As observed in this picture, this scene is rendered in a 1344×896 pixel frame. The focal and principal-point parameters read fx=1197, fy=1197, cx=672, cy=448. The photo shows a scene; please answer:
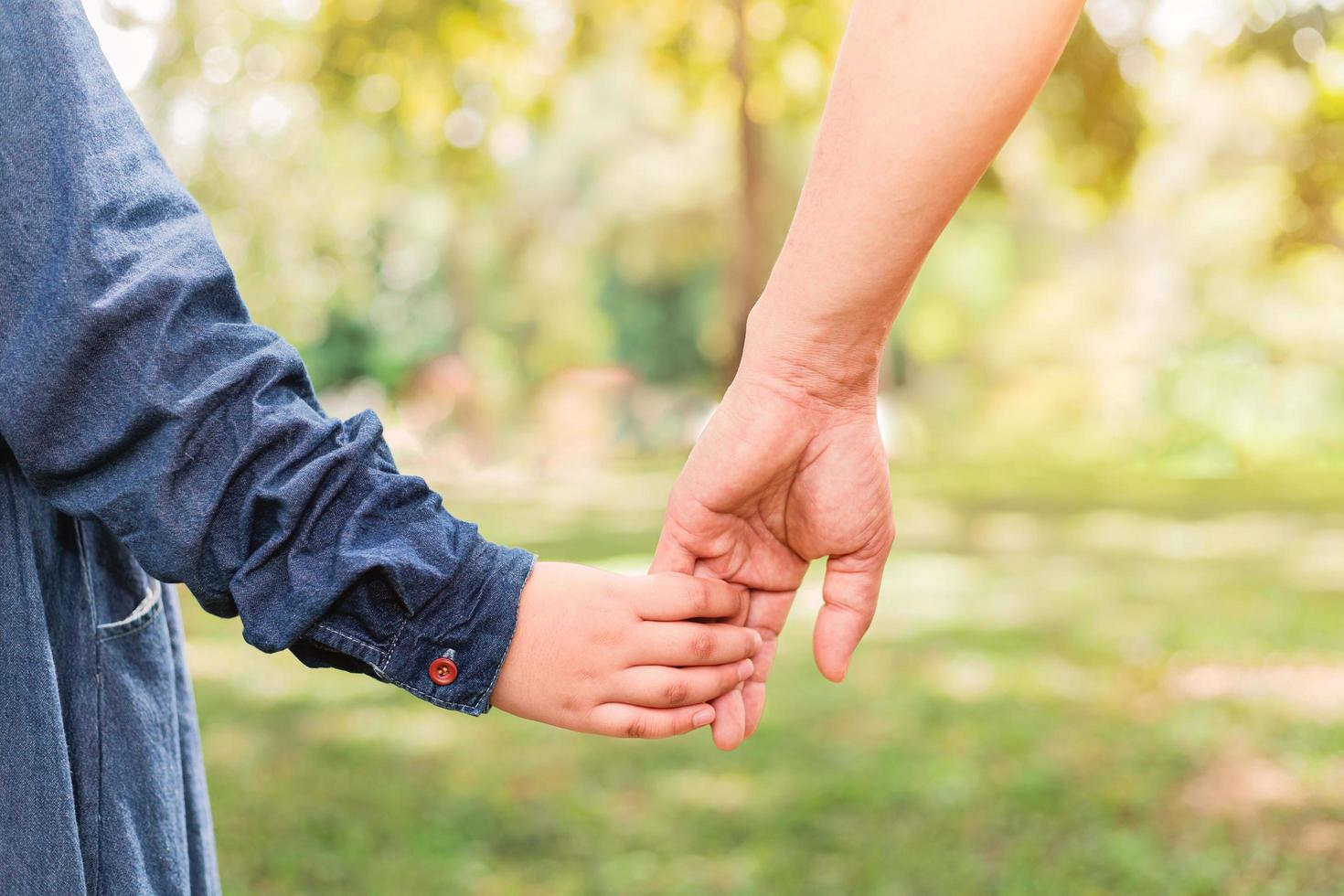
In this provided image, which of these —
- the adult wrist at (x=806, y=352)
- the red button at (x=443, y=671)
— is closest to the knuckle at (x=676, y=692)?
the red button at (x=443, y=671)

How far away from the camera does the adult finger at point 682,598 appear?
137 centimetres

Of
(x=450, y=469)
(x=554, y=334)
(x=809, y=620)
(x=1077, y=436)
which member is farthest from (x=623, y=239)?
(x=809, y=620)

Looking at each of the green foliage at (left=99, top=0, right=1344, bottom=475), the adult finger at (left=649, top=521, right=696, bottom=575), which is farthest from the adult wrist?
the green foliage at (left=99, top=0, right=1344, bottom=475)

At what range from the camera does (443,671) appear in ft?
4.06

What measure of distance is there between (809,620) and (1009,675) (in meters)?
1.44

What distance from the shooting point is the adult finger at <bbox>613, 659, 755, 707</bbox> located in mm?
1332

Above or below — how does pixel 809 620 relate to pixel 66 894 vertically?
above

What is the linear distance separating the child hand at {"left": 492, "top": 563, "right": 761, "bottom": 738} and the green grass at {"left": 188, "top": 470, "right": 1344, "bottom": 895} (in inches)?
78.5

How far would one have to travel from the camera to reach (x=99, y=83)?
1087 mm

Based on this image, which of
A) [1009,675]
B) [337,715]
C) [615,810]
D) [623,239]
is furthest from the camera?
[623,239]

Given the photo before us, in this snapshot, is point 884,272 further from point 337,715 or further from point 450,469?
point 450,469

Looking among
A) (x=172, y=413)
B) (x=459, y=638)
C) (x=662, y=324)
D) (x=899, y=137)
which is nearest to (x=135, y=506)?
(x=172, y=413)

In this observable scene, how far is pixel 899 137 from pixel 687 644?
608mm

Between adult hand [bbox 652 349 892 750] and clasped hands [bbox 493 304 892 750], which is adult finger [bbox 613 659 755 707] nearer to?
clasped hands [bbox 493 304 892 750]
